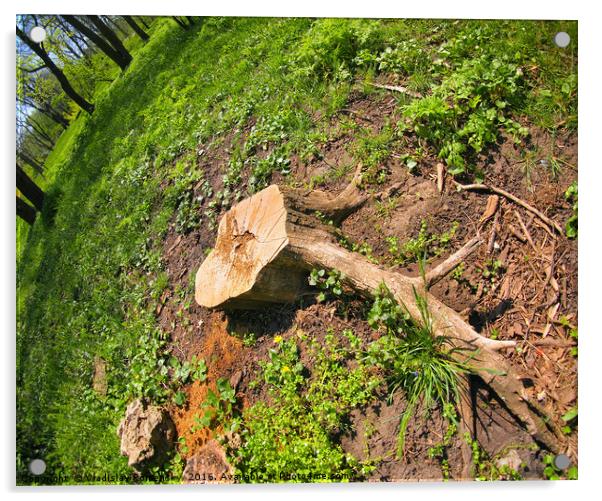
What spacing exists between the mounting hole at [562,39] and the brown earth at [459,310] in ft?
1.96

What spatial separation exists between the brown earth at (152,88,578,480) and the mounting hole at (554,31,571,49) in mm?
598

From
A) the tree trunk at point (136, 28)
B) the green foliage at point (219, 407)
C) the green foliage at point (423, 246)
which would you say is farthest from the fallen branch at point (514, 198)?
the tree trunk at point (136, 28)

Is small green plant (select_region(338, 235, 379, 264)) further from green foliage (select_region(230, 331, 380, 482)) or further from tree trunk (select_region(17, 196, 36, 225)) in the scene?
tree trunk (select_region(17, 196, 36, 225))

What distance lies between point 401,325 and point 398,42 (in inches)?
84.3

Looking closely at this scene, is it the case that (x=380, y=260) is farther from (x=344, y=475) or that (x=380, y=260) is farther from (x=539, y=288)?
(x=344, y=475)

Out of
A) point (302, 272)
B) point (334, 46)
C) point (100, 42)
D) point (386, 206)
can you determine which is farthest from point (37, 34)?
point (386, 206)

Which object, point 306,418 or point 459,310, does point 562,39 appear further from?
point 306,418

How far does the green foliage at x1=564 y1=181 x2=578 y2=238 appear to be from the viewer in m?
2.81

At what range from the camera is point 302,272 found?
2.93 meters

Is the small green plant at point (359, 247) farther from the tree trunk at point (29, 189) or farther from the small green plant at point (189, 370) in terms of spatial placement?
the tree trunk at point (29, 189)

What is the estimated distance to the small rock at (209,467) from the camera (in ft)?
9.09

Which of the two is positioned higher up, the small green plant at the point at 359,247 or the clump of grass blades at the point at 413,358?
the small green plant at the point at 359,247
